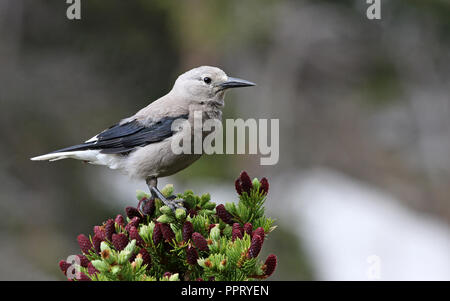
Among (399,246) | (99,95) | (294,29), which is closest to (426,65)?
(294,29)

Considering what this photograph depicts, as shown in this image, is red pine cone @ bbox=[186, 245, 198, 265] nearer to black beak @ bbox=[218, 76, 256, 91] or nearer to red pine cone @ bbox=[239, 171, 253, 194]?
red pine cone @ bbox=[239, 171, 253, 194]

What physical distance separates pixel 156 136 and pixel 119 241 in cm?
123

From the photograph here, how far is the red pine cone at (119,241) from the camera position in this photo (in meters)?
2.41

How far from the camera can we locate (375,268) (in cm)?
315

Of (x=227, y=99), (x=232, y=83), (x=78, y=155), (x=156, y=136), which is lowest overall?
(x=78, y=155)

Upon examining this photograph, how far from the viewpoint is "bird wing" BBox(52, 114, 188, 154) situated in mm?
3568

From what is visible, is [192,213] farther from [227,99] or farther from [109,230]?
[227,99]

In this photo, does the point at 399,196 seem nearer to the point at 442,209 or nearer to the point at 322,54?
the point at 442,209

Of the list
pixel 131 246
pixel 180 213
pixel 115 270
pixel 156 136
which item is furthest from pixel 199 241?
pixel 156 136

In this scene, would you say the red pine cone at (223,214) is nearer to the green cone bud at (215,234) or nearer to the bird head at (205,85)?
the green cone bud at (215,234)

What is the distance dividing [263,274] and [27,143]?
15.4 ft

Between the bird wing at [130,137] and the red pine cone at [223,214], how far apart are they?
0.95 m

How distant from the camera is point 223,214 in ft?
8.89

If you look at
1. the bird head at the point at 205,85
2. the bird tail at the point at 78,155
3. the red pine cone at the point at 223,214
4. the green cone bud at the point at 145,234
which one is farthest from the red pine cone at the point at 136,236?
the bird head at the point at 205,85
